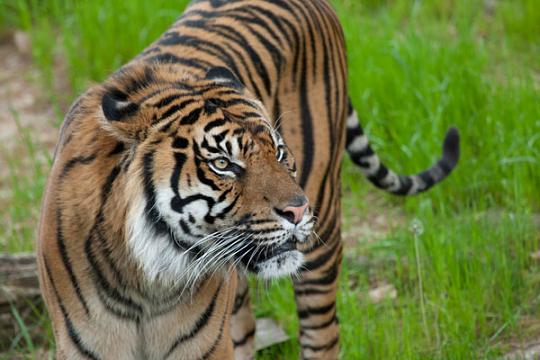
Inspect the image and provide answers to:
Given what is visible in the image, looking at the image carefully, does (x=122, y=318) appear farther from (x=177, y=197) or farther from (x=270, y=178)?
(x=270, y=178)

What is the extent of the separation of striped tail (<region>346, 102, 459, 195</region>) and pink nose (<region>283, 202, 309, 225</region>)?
166 centimetres

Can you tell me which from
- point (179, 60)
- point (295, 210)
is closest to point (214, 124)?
point (295, 210)

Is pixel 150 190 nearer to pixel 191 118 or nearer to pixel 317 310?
pixel 191 118

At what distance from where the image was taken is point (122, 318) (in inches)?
112

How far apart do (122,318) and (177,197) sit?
0.47 meters

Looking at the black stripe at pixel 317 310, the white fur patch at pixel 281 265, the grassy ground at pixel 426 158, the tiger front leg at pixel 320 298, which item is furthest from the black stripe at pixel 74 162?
the black stripe at pixel 317 310

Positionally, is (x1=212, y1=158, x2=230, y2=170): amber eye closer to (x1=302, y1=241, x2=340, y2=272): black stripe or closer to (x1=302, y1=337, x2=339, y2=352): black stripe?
(x1=302, y1=241, x2=340, y2=272): black stripe

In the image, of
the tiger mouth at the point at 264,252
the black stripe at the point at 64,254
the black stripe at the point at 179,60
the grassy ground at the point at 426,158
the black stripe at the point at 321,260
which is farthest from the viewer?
the grassy ground at the point at 426,158

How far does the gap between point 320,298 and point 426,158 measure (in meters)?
1.51

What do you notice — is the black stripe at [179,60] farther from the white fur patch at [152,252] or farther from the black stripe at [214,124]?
the white fur patch at [152,252]

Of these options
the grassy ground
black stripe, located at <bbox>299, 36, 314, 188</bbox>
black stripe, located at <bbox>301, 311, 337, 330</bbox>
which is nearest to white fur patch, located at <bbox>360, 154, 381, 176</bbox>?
the grassy ground

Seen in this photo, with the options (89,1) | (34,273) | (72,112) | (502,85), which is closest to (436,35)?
(502,85)

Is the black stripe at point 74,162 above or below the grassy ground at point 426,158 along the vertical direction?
above

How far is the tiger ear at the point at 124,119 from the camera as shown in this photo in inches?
103
